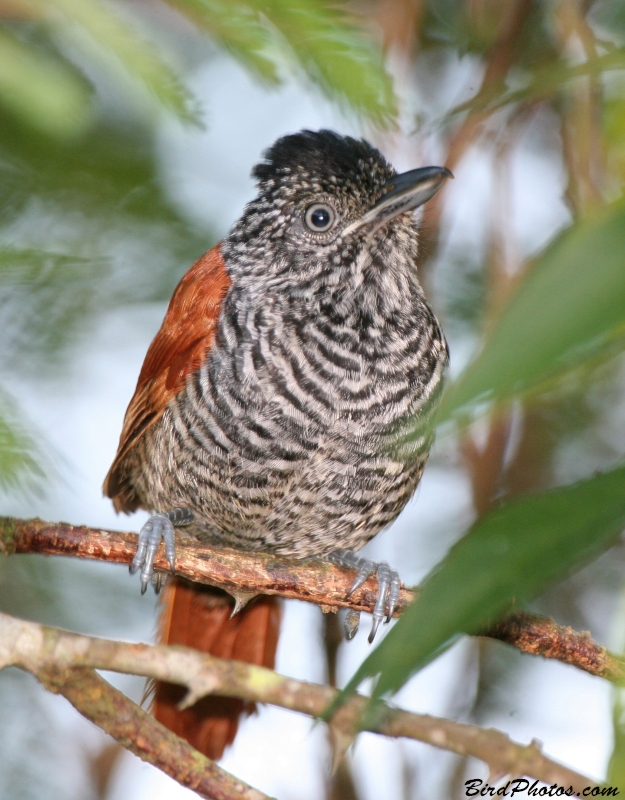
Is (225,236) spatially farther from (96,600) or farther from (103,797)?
(103,797)

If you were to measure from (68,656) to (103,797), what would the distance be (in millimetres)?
2158

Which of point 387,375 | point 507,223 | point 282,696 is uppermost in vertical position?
point 507,223

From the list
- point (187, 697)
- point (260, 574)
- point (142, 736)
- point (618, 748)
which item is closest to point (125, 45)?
point (618, 748)

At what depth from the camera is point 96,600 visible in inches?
152

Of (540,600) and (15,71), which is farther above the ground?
(540,600)

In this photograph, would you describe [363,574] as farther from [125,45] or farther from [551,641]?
[125,45]

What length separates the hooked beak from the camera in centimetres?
298

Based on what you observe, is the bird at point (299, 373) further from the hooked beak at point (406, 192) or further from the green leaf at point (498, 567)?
the green leaf at point (498, 567)

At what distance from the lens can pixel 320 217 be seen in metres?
3.31

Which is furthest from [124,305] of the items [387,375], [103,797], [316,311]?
[103,797]

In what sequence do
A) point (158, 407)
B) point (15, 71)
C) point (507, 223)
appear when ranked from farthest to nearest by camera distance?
point (507, 223) → point (158, 407) → point (15, 71)

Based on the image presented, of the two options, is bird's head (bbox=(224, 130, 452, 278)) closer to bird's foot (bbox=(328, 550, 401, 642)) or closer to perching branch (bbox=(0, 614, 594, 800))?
bird's foot (bbox=(328, 550, 401, 642))

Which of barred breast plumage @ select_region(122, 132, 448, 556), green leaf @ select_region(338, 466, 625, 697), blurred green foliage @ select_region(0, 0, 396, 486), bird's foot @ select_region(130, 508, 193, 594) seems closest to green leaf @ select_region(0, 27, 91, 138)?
blurred green foliage @ select_region(0, 0, 396, 486)

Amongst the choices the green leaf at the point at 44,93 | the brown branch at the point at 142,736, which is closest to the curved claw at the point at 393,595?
the brown branch at the point at 142,736
